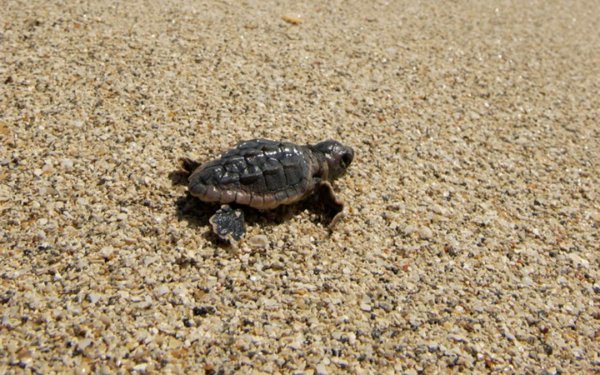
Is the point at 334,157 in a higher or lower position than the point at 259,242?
higher

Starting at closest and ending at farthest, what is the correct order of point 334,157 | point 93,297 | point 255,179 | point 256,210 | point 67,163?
point 93,297
point 255,179
point 256,210
point 67,163
point 334,157

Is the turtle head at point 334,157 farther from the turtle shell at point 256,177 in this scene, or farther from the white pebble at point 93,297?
the white pebble at point 93,297

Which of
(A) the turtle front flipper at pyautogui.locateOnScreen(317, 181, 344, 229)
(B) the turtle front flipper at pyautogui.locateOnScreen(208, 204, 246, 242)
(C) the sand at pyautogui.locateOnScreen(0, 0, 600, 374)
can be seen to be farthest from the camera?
(A) the turtle front flipper at pyautogui.locateOnScreen(317, 181, 344, 229)

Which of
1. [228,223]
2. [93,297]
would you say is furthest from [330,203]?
[93,297]

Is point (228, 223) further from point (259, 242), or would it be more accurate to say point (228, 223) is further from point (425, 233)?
point (425, 233)

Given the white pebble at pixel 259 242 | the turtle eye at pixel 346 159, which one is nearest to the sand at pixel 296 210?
the white pebble at pixel 259 242

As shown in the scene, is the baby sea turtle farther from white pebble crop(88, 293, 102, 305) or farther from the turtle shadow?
white pebble crop(88, 293, 102, 305)

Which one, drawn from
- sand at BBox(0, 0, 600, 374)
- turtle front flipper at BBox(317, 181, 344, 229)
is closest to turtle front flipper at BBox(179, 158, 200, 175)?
sand at BBox(0, 0, 600, 374)
